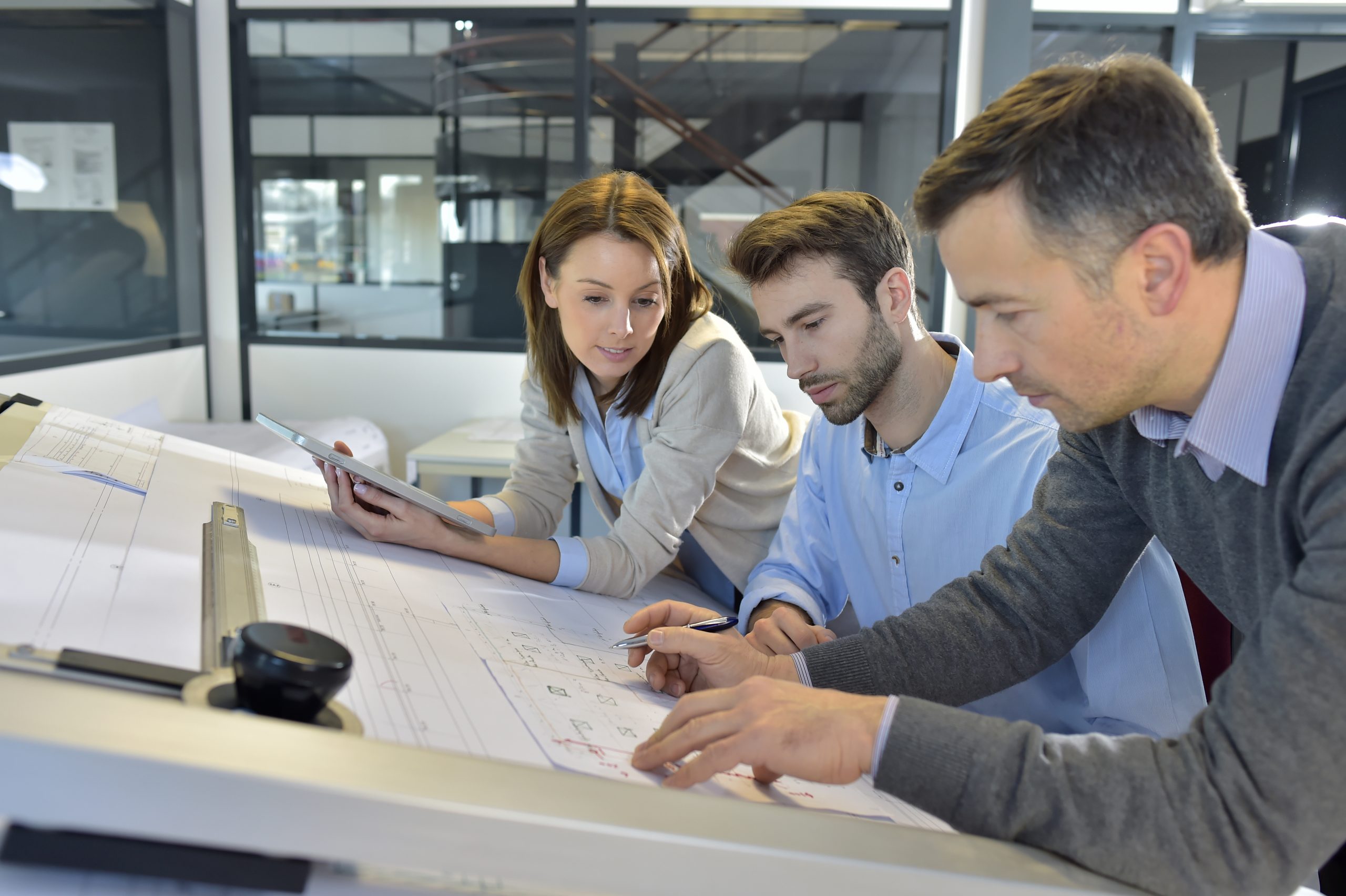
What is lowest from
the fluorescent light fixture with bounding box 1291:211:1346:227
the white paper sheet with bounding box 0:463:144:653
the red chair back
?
the red chair back

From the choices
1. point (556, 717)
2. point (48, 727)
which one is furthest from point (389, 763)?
point (556, 717)

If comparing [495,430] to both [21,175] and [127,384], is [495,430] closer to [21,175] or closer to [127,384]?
[127,384]

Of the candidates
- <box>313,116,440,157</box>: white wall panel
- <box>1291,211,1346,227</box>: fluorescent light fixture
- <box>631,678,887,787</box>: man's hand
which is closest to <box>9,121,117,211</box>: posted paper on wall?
<box>313,116,440,157</box>: white wall panel

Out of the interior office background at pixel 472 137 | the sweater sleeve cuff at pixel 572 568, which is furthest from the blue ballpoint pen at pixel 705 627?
the interior office background at pixel 472 137

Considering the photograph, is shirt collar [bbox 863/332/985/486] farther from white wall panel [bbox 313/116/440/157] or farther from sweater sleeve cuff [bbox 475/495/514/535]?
white wall panel [bbox 313/116/440/157]

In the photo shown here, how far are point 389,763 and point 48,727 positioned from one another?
16cm

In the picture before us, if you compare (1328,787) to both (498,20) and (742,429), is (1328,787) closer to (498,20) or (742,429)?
(742,429)

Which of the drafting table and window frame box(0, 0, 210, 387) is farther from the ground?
window frame box(0, 0, 210, 387)

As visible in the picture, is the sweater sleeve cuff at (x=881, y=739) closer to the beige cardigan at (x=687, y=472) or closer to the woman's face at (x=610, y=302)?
the beige cardigan at (x=687, y=472)

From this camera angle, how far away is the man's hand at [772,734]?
2.18ft

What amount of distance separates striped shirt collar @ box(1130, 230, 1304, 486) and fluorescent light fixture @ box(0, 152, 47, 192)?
128 inches

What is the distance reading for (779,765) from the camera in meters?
0.67

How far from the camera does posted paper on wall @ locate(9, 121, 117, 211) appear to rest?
115 inches

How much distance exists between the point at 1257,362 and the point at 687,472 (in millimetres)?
895
